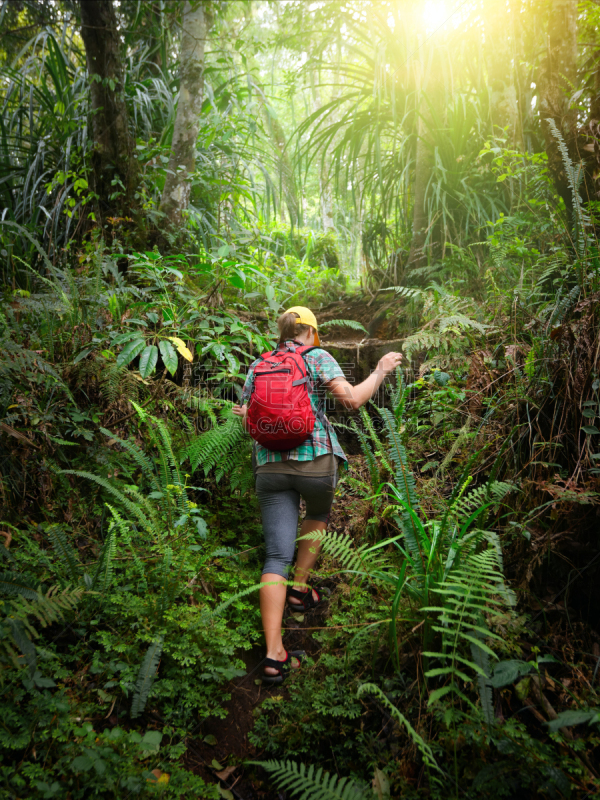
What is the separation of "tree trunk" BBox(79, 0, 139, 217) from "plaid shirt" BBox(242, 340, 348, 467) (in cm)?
272

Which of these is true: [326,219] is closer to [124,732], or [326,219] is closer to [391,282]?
[391,282]

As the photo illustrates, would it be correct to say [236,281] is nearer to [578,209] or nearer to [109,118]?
[109,118]

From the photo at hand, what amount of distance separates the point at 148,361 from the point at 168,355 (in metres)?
0.13

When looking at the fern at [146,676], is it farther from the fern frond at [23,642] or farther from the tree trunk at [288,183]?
the tree trunk at [288,183]

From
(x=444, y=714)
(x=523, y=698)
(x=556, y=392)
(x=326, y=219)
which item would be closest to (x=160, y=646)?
(x=444, y=714)

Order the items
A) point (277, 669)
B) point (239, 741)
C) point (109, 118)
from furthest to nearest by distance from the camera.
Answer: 1. point (109, 118)
2. point (277, 669)
3. point (239, 741)

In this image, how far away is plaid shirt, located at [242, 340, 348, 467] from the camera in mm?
2416

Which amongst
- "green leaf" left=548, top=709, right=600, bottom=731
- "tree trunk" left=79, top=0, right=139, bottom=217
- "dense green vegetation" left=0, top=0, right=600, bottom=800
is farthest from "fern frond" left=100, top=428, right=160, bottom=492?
"tree trunk" left=79, top=0, right=139, bottom=217

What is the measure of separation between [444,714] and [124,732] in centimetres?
109

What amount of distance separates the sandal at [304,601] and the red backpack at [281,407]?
2.85 ft

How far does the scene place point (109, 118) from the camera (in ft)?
13.7

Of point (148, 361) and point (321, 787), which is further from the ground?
point (148, 361)

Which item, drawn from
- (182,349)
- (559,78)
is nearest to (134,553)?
(182,349)

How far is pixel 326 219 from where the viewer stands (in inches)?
406
